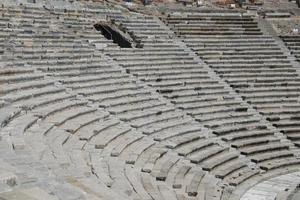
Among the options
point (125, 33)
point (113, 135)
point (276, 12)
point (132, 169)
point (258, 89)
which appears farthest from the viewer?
point (276, 12)

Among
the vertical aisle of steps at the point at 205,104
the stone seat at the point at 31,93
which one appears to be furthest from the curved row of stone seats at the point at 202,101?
the stone seat at the point at 31,93

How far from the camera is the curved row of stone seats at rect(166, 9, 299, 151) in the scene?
18641mm

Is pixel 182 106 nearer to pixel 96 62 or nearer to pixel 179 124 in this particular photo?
pixel 179 124

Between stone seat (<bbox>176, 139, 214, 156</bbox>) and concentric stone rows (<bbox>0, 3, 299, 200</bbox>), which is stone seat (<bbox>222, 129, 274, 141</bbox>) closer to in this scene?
concentric stone rows (<bbox>0, 3, 299, 200</bbox>)

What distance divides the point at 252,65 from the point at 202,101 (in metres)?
4.28

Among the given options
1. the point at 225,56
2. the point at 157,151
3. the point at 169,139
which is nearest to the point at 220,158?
the point at 169,139

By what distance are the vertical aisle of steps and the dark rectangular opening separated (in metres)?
0.63

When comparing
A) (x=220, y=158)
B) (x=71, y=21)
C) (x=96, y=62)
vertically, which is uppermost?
(x=71, y=21)

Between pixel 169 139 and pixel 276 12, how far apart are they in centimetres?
1492

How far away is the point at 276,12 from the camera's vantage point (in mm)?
27031

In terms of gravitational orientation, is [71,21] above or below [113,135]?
above

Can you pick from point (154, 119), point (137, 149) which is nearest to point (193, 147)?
point (154, 119)

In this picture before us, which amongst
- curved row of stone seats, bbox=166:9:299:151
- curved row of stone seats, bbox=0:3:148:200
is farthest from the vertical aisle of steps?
curved row of stone seats, bbox=0:3:148:200

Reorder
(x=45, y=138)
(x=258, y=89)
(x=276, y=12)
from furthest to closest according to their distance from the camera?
(x=276, y=12), (x=258, y=89), (x=45, y=138)
